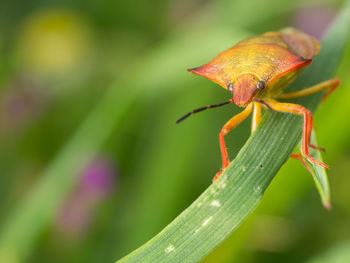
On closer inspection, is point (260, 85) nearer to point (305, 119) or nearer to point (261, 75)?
point (261, 75)

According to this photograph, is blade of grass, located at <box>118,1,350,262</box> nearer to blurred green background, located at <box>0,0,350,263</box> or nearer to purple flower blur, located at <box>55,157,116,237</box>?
blurred green background, located at <box>0,0,350,263</box>

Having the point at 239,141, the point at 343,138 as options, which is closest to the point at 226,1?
the point at 239,141

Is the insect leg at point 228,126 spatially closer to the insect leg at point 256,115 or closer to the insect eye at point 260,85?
the insect leg at point 256,115

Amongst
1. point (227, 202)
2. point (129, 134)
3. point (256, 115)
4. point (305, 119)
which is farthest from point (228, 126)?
point (129, 134)

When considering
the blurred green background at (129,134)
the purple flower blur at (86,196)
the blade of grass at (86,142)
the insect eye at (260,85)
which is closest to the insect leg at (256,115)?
the insect eye at (260,85)

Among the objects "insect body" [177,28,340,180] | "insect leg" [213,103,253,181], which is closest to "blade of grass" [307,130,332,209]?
"insect body" [177,28,340,180]

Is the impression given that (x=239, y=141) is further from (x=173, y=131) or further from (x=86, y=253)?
(x=86, y=253)

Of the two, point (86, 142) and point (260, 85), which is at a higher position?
point (260, 85)
